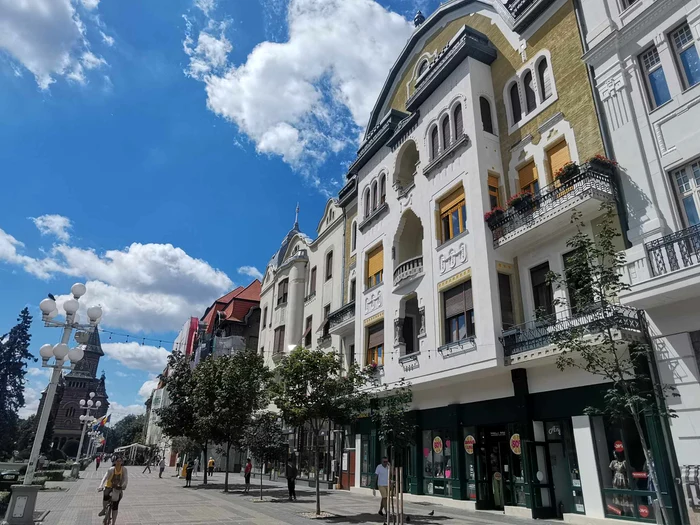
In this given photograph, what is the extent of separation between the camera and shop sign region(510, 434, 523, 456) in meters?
14.5

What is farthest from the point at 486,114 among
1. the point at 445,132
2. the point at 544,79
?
the point at 544,79

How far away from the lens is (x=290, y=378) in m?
15.1

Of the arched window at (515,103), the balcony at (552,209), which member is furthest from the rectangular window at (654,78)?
the arched window at (515,103)

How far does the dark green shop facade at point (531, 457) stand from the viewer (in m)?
11.4

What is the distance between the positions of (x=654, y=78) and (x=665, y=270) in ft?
18.8

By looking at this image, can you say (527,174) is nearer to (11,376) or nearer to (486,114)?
(486,114)

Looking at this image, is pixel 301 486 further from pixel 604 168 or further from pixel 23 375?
pixel 23 375

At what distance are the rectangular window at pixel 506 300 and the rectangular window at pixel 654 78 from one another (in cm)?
637

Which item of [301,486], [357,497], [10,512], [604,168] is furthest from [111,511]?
[301,486]

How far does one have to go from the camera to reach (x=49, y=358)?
41.1ft

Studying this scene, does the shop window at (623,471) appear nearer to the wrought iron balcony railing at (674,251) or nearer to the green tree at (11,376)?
the wrought iron balcony railing at (674,251)

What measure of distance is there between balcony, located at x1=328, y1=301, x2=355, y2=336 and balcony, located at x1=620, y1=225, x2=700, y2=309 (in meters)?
15.0

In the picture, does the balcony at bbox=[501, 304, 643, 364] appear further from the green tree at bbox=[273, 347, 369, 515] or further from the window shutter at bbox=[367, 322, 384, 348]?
the window shutter at bbox=[367, 322, 384, 348]

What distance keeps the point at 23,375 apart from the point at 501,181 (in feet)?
189
